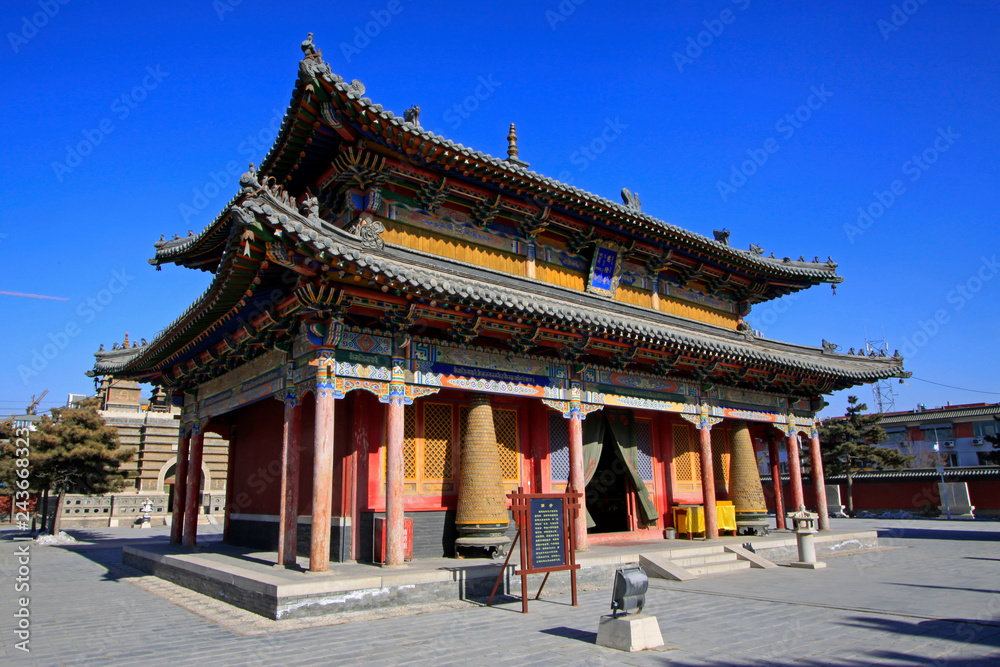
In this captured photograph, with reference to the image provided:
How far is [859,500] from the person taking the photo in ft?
127

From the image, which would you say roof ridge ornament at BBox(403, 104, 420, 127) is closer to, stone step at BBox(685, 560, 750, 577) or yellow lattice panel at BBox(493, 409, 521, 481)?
yellow lattice panel at BBox(493, 409, 521, 481)

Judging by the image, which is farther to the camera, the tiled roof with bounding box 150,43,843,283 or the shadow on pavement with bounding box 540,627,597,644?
the tiled roof with bounding box 150,43,843,283

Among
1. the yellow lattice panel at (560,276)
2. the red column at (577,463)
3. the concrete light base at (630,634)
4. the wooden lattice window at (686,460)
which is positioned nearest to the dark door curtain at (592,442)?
the red column at (577,463)

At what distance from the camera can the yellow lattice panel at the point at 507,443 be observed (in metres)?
13.0

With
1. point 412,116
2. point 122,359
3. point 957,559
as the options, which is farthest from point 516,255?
point 957,559

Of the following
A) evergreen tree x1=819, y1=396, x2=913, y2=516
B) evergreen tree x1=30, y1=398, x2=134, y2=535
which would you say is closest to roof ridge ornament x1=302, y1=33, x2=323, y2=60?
evergreen tree x1=30, y1=398, x2=134, y2=535

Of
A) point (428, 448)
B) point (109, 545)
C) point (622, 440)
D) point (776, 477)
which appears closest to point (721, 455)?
point (776, 477)

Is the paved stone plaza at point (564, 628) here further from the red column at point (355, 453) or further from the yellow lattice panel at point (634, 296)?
the yellow lattice panel at point (634, 296)

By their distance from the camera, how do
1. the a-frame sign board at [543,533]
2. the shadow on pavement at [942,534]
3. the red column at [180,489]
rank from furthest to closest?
the shadow on pavement at [942,534] → the red column at [180,489] → the a-frame sign board at [543,533]

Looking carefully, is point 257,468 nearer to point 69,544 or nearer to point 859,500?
point 69,544

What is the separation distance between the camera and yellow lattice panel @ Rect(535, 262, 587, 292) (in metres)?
14.6

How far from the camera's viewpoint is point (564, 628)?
7578 millimetres

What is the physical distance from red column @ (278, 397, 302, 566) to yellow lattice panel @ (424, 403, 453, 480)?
254 centimetres

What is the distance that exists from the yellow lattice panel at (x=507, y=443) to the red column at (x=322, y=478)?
164 inches
